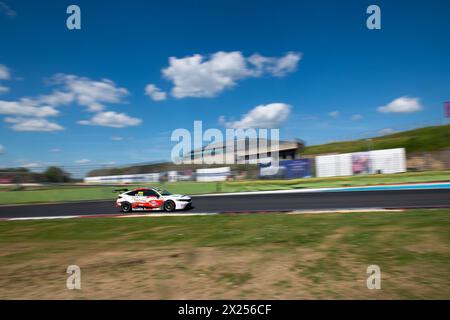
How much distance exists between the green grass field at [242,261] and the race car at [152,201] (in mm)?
5320

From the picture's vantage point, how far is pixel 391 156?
939 inches

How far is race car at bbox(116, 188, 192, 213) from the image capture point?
14.1 meters

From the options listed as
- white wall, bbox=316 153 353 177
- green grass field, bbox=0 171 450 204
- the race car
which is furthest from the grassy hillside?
the race car

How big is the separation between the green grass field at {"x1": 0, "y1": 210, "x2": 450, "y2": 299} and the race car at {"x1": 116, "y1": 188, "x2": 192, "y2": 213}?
209 inches

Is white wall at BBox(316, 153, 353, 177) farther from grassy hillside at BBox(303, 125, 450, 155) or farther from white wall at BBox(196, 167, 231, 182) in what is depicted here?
grassy hillside at BBox(303, 125, 450, 155)

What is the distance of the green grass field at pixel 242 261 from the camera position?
12.6 ft

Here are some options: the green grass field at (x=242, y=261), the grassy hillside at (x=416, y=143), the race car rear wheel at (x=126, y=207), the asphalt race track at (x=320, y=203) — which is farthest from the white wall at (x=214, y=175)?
the grassy hillside at (x=416, y=143)

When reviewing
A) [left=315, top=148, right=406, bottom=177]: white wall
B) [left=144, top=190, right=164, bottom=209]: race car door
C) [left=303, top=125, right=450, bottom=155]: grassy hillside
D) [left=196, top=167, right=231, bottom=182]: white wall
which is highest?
[left=303, top=125, right=450, bottom=155]: grassy hillside

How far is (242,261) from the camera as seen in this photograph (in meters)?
5.12

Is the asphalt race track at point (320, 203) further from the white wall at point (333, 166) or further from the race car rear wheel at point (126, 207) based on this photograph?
the white wall at point (333, 166)

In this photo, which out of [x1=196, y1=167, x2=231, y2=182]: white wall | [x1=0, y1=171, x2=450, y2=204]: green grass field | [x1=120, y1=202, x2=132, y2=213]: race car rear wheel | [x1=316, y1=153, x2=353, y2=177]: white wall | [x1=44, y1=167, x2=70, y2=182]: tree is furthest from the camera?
[x1=316, y1=153, x2=353, y2=177]: white wall

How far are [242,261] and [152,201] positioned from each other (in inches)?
394
